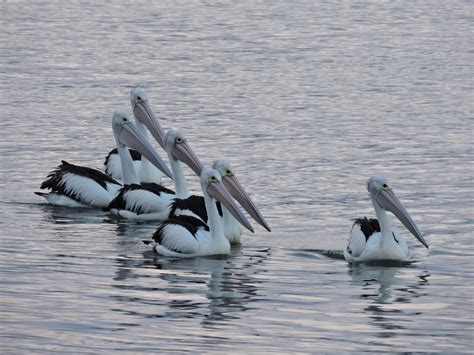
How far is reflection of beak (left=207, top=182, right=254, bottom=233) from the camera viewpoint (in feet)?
37.1

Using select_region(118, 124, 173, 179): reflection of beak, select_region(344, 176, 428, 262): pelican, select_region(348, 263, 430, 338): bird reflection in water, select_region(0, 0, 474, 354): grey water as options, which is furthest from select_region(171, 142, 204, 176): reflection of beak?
select_region(348, 263, 430, 338): bird reflection in water

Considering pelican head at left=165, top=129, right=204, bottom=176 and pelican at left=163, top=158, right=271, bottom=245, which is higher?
pelican head at left=165, top=129, right=204, bottom=176

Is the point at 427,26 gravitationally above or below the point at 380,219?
above

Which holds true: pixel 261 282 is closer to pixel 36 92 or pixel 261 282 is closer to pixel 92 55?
pixel 36 92

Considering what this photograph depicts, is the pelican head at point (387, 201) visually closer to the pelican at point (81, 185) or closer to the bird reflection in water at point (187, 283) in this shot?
the bird reflection in water at point (187, 283)

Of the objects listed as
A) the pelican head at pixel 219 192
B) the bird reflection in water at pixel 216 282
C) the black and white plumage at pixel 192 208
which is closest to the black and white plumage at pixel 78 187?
the black and white plumage at pixel 192 208

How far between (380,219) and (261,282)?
4.39 ft

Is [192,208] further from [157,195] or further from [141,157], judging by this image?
[141,157]

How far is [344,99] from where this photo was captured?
59.0 feet

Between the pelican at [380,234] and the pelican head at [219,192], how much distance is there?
0.86 metres

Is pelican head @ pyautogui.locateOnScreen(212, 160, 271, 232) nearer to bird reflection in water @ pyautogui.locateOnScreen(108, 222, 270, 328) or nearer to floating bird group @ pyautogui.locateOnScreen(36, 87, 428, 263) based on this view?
floating bird group @ pyautogui.locateOnScreen(36, 87, 428, 263)

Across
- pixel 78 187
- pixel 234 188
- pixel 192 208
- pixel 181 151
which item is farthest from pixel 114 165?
pixel 234 188

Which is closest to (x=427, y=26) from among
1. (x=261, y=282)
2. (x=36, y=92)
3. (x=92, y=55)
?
(x=92, y=55)

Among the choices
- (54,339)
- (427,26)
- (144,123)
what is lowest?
(54,339)
